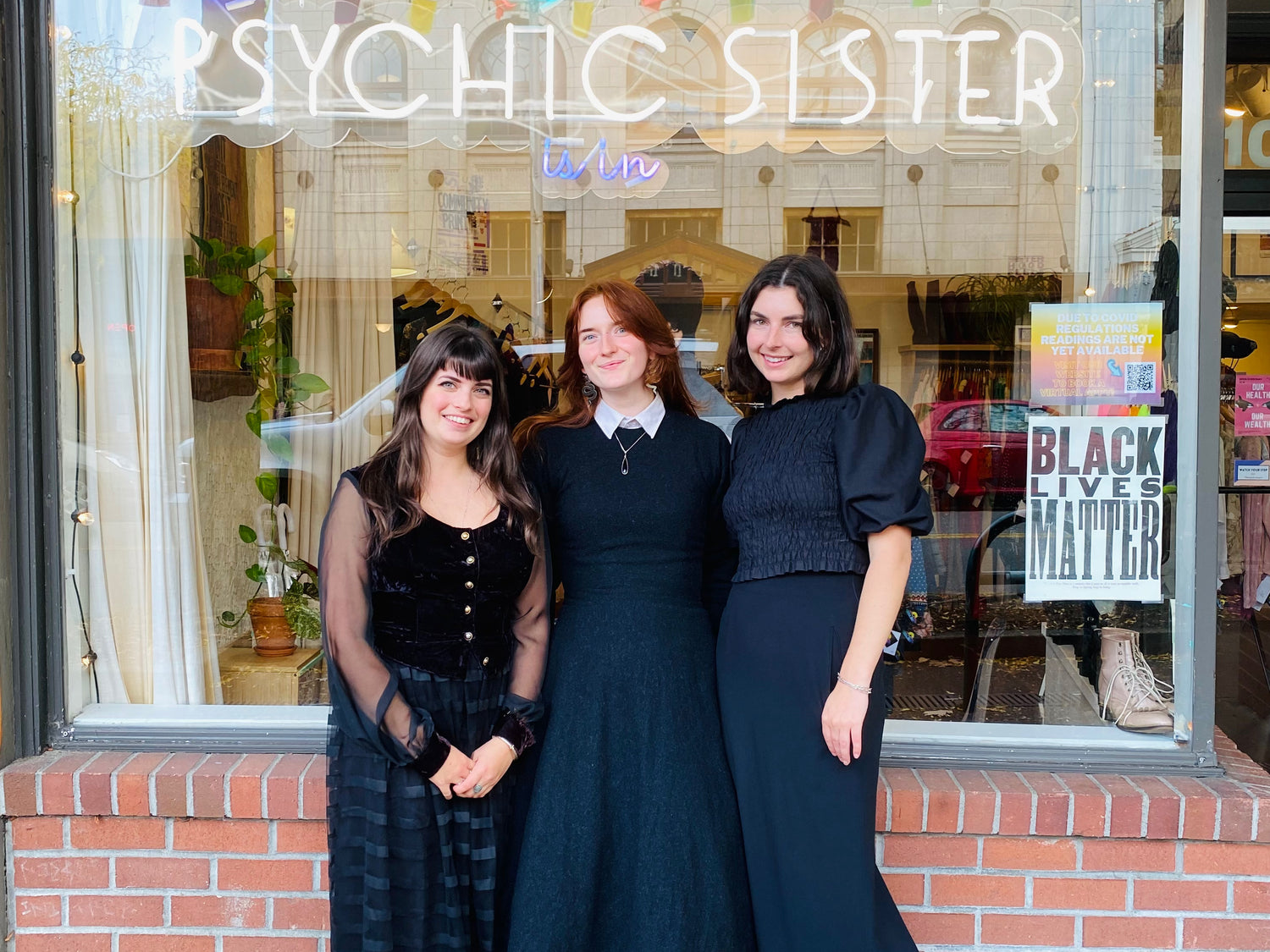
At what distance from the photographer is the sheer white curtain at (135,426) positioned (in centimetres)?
245

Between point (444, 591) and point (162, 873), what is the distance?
1.07 m

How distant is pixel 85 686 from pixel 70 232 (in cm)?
110

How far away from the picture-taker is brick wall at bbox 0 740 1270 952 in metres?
2.16

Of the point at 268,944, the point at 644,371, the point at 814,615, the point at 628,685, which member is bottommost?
the point at 268,944

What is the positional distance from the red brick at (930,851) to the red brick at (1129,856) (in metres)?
0.25

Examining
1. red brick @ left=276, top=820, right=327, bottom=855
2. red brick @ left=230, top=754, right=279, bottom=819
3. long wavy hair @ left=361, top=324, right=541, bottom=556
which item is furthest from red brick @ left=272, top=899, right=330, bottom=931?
long wavy hair @ left=361, top=324, right=541, bottom=556

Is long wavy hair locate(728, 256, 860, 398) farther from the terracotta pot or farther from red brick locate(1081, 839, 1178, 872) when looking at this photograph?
the terracotta pot

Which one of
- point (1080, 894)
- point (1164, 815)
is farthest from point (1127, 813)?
point (1080, 894)

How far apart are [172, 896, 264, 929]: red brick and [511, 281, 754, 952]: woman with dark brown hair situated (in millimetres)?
785

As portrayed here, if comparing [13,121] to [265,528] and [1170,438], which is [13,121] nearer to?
[265,528]

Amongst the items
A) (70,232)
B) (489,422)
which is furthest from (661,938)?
(70,232)

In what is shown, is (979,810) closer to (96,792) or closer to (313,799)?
(313,799)

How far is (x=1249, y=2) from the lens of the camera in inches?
122

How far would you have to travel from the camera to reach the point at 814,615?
181cm
